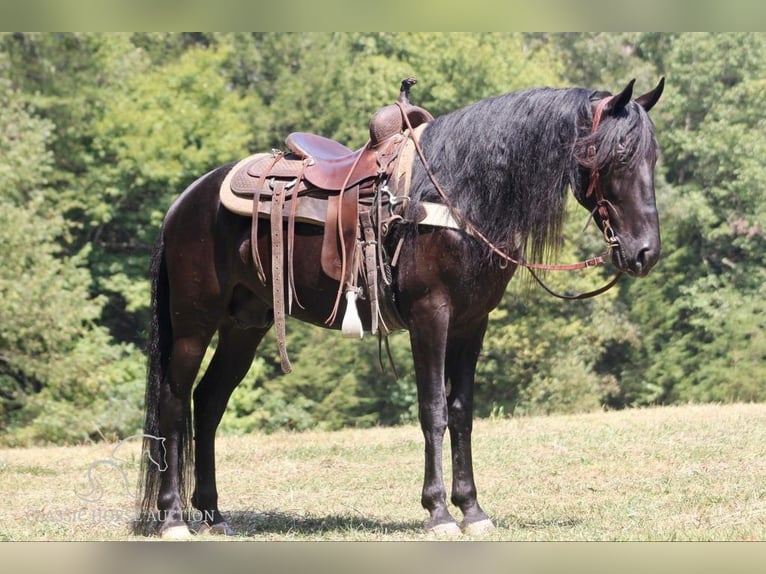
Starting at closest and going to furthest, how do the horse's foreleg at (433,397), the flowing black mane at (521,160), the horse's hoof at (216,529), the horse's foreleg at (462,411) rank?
the flowing black mane at (521,160) < the horse's foreleg at (433,397) < the horse's foreleg at (462,411) < the horse's hoof at (216,529)

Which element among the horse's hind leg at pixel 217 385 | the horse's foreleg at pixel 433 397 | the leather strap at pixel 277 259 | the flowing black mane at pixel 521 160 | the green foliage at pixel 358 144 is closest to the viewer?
the flowing black mane at pixel 521 160

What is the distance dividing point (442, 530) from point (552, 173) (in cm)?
182

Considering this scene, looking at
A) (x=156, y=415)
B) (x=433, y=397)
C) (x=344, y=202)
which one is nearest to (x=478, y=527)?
(x=433, y=397)

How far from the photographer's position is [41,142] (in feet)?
63.0

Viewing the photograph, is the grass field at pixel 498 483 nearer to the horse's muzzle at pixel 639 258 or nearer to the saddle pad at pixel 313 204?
the horse's muzzle at pixel 639 258

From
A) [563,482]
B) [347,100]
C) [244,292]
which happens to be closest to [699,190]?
[347,100]

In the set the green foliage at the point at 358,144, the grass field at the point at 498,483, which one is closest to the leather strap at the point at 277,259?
the grass field at the point at 498,483

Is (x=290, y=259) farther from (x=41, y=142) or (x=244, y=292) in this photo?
(x=41, y=142)

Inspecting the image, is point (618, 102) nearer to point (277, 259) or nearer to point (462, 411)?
point (462, 411)

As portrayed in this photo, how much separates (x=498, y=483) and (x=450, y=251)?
267 cm

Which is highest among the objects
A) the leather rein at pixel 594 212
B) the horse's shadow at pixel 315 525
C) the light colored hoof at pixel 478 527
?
the leather rein at pixel 594 212

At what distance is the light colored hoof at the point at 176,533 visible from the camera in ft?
17.9

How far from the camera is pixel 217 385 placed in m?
6.10

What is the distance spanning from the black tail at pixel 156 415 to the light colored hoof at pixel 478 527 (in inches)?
63.8
